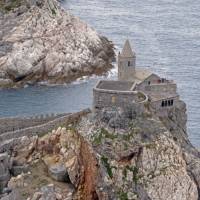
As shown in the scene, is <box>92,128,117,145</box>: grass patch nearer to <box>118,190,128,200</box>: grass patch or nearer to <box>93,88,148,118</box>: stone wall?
<box>93,88,148,118</box>: stone wall

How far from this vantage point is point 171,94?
9531 cm

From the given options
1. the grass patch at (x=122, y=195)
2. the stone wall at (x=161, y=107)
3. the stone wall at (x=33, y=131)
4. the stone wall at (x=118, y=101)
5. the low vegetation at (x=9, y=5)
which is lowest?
the grass patch at (x=122, y=195)

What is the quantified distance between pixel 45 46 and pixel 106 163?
69.8 metres

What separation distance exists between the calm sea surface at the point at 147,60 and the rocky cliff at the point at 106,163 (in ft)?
109

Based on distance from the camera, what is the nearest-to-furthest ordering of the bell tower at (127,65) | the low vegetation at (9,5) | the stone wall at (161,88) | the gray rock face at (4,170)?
1. the gray rock face at (4,170)
2. the stone wall at (161,88)
3. the bell tower at (127,65)
4. the low vegetation at (9,5)

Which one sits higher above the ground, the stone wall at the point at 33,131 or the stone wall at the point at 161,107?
the stone wall at the point at 161,107

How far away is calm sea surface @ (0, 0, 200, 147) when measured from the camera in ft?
439

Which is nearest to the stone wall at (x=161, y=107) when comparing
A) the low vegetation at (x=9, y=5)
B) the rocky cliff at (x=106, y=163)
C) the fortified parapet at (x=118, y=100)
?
the rocky cliff at (x=106, y=163)

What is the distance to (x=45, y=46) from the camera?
506 feet

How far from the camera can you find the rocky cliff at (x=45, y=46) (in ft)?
488

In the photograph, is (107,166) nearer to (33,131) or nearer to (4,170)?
(33,131)

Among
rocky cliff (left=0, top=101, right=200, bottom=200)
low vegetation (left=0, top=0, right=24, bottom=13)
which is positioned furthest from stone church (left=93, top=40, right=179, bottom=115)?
low vegetation (left=0, top=0, right=24, bottom=13)

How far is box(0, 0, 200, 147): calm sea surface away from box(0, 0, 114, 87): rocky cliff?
14.8 ft

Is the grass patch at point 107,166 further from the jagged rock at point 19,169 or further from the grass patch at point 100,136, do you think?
the jagged rock at point 19,169
